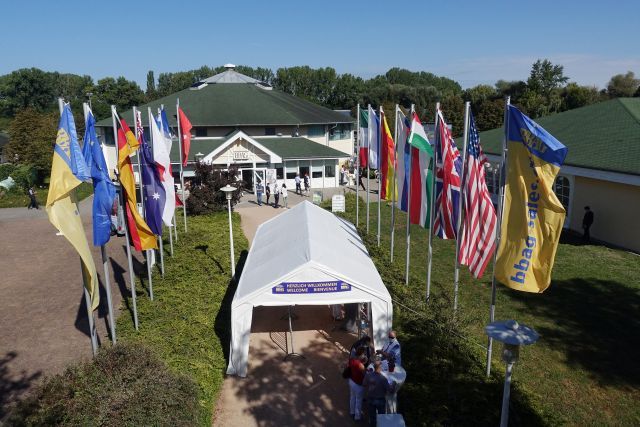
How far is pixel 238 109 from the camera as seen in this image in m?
37.5

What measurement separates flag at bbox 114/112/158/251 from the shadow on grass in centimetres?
976

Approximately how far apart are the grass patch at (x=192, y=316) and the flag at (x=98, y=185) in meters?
2.59

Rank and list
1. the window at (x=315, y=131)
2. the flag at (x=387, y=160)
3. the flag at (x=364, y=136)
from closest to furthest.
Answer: the flag at (x=387, y=160)
the flag at (x=364, y=136)
the window at (x=315, y=131)

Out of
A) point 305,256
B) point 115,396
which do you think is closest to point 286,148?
point 305,256

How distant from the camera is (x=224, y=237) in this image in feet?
65.1

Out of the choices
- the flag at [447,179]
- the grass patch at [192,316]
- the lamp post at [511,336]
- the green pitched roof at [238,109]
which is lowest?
the grass patch at [192,316]

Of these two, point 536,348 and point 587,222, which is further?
point 587,222

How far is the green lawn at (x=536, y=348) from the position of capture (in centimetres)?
859

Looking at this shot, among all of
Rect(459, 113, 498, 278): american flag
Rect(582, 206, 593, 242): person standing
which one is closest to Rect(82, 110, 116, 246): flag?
Rect(459, 113, 498, 278): american flag

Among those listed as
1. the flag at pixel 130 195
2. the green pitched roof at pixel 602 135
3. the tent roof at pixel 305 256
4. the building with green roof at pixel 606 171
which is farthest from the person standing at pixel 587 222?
the flag at pixel 130 195

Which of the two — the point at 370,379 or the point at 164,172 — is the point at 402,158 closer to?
the point at 164,172

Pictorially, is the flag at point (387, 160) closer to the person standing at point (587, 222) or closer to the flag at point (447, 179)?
the flag at point (447, 179)

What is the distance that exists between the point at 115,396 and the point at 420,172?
940 cm

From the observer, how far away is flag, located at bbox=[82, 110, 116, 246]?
8.84m
